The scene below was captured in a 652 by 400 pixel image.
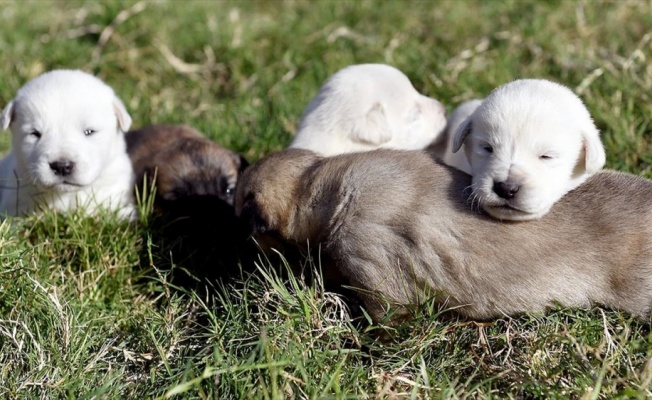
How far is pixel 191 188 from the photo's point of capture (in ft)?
21.8

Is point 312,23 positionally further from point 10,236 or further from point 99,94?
point 10,236

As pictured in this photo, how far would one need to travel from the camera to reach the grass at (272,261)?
14.2 ft

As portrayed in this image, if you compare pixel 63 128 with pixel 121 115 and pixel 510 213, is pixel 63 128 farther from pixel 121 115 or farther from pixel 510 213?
pixel 510 213

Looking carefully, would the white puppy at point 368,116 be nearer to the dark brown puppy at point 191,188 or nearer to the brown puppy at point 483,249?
the dark brown puppy at point 191,188

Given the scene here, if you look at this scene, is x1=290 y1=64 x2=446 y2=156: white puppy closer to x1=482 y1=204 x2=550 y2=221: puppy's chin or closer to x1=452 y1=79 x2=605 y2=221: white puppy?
x1=452 y1=79 x2=605 y2=221: white puppy

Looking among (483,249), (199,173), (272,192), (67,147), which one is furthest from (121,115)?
(483,249)

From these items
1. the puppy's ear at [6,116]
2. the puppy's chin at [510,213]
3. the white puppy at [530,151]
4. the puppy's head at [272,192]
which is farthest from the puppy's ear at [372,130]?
the puppy's ear at [6,116]

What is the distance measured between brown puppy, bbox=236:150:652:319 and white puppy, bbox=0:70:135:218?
222 centimetres

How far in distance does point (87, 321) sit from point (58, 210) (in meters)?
1.56

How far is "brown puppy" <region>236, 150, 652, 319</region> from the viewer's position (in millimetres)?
4645

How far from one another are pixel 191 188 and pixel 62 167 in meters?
1.11

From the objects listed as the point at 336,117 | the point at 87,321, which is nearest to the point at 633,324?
the point at 336,117

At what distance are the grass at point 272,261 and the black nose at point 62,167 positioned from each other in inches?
13.6

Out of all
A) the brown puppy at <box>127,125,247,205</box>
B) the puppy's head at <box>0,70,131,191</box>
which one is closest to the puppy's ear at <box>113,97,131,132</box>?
the puppy's head at <box>0,70,131,191</box>
